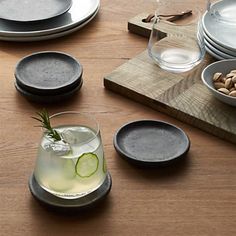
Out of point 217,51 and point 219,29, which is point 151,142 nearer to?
point 217,51

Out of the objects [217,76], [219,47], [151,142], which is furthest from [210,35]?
[151,142]

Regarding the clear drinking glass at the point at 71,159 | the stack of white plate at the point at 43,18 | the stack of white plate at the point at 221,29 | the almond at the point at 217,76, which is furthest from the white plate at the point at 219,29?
the clear drinking glass at the point at 71,159

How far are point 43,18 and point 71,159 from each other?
61 cm

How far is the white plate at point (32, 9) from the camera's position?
1.38 metres

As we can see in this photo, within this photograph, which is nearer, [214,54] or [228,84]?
[228,84]

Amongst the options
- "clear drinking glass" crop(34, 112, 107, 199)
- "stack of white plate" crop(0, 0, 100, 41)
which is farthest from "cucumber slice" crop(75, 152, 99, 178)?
"stack of white plate" crop(0, 0, 100, 41)

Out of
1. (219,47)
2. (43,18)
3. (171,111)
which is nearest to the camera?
(171,111)

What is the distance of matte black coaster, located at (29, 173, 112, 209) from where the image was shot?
2.86 feet

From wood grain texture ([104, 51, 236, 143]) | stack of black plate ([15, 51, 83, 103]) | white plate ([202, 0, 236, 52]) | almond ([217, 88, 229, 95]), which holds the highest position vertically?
white plate ([202, 0, 236, 52])

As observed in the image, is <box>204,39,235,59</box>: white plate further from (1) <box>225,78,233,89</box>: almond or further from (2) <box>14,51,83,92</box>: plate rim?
(2) <box>14,51,83,92</box>: plate rim

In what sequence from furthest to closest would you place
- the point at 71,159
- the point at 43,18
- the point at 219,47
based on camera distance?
the point at 43,18, the point at 219,47, the point at 71,159

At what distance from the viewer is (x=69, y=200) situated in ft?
2.90

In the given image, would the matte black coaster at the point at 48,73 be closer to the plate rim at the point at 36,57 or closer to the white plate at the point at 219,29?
the plate rim at the point at 36,57

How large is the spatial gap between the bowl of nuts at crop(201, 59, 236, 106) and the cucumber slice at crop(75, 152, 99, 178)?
0.32 m
